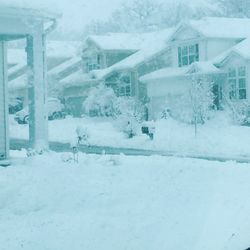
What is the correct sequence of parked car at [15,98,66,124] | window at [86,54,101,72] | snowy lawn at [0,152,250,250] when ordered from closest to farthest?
snowy lawn at [0,152,250,250], parked car at [15,98,66,124], window at [86,54,101,72]

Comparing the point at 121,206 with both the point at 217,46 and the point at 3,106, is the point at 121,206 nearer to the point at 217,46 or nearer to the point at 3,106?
the point at 3,106

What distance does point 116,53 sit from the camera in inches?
1630

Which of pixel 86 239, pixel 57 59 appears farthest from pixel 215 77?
pixel 86 239

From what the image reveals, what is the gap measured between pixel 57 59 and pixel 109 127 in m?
18.3

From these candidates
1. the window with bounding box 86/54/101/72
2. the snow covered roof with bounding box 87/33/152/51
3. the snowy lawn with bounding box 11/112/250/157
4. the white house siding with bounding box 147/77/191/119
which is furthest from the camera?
the window with bounding box 86/54/101/72

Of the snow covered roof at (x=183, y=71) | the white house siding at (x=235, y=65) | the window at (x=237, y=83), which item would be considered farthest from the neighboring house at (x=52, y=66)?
the window at (x=237, y=83)

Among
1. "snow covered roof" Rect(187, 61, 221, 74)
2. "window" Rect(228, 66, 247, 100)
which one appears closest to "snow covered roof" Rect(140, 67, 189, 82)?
"snow covered roof" Rect(187, 61, 221, 74)

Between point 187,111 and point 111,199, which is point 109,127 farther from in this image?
point 111,199

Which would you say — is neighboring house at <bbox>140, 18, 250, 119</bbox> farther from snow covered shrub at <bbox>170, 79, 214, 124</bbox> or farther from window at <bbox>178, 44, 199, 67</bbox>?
snow covered shrub at <bbox>170, 79, 214, 124</bbox>

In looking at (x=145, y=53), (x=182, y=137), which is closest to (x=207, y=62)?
(x=145, y=53)

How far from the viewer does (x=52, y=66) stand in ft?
158

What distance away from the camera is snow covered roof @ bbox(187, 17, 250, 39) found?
1313 inches

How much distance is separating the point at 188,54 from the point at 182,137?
11841 millimetres

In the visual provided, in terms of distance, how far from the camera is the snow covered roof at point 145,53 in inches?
1457
